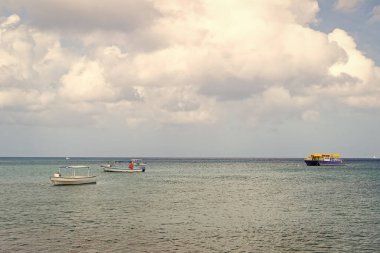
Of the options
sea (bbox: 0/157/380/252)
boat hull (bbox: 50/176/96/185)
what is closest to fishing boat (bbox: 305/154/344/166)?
sea (bbox: 0/157/380/252)

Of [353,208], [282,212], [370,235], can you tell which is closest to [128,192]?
[282,212]

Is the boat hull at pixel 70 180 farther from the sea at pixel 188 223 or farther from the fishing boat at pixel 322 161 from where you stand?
the fishing boat at pixel 322 161

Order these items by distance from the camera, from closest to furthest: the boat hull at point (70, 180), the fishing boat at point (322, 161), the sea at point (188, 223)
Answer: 1. the sea at point (188, 223)
2. the boat hull at point (70, 180)
3. the fishing boat at point (322, 161)

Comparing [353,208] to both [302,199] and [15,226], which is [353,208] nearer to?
[302,199]

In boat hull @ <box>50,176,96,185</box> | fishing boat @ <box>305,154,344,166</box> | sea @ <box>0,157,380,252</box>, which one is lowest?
sea @ <box>0,157,380,252</box>

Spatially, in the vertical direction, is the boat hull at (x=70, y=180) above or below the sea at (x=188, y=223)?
above

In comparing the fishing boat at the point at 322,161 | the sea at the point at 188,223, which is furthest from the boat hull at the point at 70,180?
the fishing boat at the point at 322,161

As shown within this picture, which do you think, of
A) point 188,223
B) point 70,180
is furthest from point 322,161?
point 188,223

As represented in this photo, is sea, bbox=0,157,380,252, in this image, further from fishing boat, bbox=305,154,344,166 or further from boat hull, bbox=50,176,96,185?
fishing boat, bbox=305,154,344,166

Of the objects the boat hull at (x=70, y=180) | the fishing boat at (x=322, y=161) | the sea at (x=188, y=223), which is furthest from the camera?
the fishing boat at (x=322, y=161)

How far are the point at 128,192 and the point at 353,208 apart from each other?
3855cm

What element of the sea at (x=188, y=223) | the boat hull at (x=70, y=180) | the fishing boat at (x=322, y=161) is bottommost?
the sea at (x=188, y=223)

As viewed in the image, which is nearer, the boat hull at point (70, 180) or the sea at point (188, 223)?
the sea at point (188, 223)

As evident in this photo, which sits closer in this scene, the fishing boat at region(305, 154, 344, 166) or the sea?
the sea
